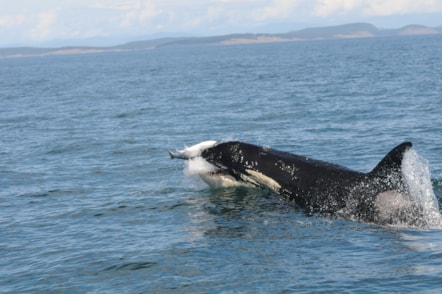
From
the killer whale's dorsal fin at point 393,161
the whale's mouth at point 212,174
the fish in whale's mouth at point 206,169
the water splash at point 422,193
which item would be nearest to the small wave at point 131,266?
the fish in whale's mouth at point 206,169

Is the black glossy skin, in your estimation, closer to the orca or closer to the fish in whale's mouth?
the orca

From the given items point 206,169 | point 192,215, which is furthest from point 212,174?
point 192,215

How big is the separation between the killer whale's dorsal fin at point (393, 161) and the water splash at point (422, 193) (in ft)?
0.57

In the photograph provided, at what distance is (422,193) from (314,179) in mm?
3023

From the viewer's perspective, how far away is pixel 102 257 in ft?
52.6

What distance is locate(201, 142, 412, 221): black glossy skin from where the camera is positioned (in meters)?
16.5

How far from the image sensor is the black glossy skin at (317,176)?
649 inches

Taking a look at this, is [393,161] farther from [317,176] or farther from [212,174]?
[212,174]

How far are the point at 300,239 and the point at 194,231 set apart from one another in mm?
3003

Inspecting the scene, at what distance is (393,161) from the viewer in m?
16.2

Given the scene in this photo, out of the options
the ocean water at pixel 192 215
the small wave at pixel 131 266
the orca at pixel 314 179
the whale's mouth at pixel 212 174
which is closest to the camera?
the ocean water at pixel 192 215

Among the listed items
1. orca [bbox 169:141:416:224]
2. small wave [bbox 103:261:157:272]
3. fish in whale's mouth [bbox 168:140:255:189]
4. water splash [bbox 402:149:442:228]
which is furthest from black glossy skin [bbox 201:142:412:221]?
small wave [bbox 103:261:157:272]

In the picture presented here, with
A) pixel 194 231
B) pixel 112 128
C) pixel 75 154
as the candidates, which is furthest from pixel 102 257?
pixel 112 128

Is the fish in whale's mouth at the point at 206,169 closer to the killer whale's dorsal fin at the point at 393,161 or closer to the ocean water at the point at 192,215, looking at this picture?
the ocean water at the point at 192,215
